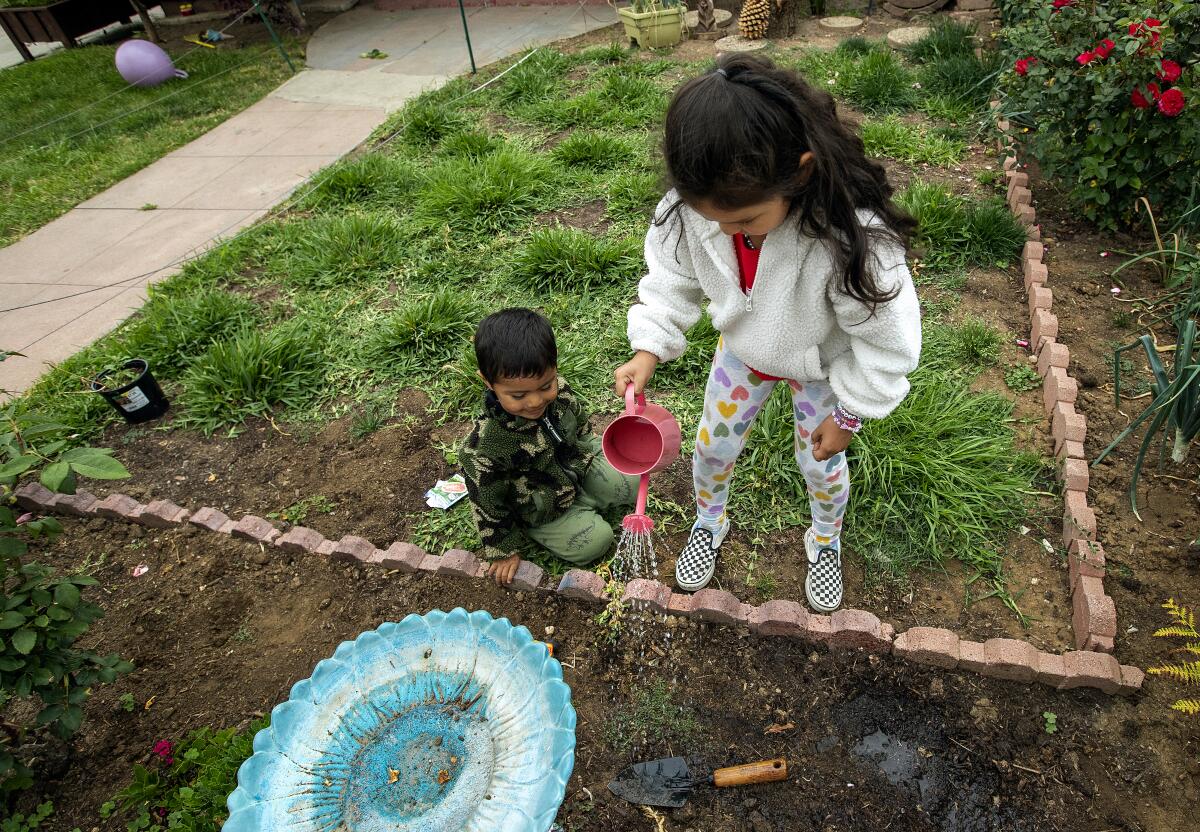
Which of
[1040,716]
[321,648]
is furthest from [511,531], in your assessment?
[1040,716]

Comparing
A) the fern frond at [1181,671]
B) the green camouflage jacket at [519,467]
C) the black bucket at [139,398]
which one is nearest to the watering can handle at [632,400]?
A: the green camouflage jacket at [519,467]

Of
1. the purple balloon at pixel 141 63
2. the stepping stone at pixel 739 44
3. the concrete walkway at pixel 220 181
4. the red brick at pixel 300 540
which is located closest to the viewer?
the red brick at pixel 300 540

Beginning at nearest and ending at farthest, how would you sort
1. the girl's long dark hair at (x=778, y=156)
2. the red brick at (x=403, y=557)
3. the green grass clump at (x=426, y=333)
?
the girl's long dark hair at (x=778, y=156)
the red brick at (x=403, y=557)
the green grass clump at (x=426, y=333)

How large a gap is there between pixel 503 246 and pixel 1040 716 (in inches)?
136

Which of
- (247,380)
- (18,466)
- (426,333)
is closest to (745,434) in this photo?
(18,466)

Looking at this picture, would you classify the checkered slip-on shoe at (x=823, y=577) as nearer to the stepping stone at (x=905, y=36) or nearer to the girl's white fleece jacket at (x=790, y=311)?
the girl's white fleece jacket at (x=790, y=311)

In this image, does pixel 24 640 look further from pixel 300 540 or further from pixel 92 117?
pixel 92 117

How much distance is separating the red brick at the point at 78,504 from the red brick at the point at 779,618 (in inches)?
109

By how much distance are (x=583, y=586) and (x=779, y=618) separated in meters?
0.64

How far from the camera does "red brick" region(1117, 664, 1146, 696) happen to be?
194cm

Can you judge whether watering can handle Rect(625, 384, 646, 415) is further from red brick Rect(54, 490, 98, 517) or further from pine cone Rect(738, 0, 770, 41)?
pine cone Rect(738, 0, 770, 41)

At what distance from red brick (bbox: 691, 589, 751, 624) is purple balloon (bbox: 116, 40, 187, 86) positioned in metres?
8.60

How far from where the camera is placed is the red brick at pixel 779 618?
85.1 inches

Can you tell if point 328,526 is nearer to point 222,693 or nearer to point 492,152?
point 222,693
